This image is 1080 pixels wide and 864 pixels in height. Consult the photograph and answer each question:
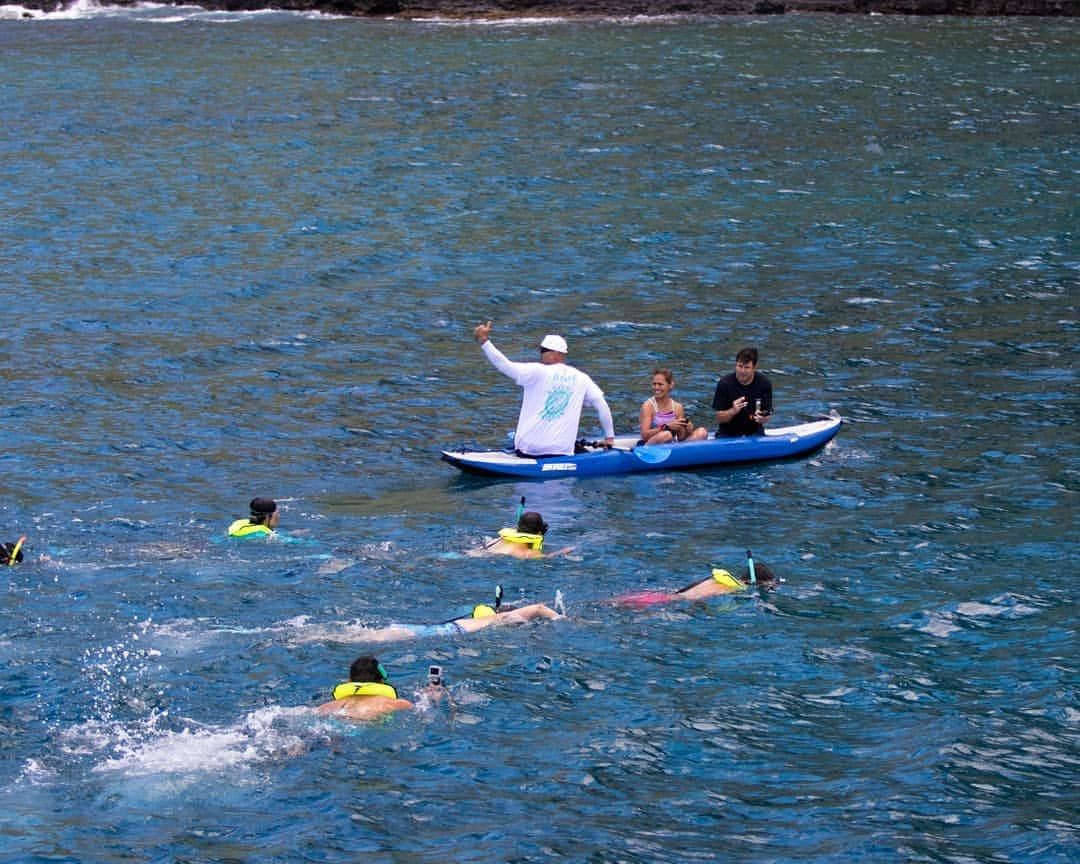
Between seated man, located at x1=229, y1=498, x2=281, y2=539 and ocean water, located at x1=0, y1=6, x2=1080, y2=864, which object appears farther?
seated man, located at x1=229, y1=498, x2=281, y2=539

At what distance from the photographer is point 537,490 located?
62.0 feet

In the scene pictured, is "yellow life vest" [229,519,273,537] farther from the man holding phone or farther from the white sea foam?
the man holding phone

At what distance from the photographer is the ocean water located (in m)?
11.5

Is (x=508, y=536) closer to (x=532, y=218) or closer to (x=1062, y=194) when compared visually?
(x=532, y=218)

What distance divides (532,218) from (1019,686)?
898 inches

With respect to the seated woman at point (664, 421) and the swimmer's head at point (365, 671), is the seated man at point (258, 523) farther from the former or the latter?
Answer: the seated woman at point (664, 421)

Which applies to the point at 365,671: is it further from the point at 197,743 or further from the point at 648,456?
the point at 648,456

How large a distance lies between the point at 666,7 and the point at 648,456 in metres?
54.8

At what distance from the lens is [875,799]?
37.3ft

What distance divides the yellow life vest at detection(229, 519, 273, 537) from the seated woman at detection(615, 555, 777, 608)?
3.87 meters

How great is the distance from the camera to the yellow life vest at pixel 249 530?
16547 millimetres

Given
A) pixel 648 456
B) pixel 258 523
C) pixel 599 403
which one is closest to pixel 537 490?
pixel 599 403

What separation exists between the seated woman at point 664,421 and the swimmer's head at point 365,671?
306 inches

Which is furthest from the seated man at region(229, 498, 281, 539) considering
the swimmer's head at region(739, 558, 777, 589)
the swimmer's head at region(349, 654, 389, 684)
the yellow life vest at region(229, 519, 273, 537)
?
the swimmer's head at region(739, 558, 777, 589)
